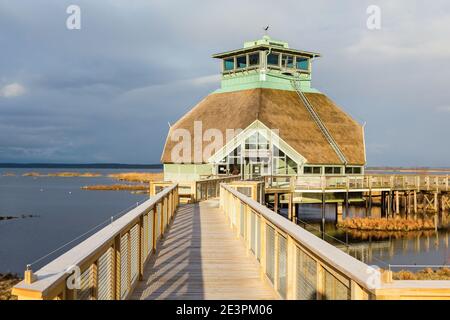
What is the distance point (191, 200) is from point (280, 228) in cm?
1911

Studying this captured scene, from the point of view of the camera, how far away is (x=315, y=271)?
212 inches

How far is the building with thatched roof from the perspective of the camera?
44500 mm

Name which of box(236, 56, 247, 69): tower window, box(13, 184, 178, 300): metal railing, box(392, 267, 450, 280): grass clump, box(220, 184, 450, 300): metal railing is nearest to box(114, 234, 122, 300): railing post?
box(13, 184, 178, 300): metal railing

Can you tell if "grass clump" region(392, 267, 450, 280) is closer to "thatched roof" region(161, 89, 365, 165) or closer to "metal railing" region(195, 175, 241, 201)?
"metal railing" region(195, 175, 241, 201)

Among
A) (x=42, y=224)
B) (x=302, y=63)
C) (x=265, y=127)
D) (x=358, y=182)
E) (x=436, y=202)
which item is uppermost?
(x=302, y=63)

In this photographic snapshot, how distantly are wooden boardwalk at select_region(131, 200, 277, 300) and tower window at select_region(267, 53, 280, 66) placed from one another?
40.4 meters

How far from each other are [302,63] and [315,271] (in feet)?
174

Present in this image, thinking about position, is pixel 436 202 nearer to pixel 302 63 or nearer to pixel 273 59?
pixel 302 63

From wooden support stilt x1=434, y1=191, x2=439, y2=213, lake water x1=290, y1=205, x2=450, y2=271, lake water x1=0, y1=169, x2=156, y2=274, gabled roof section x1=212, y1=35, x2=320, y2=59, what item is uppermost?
gabled roof section x1=212, y1=35, x2=320, y2=59

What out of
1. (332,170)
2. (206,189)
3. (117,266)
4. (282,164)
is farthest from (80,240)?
(117,266)

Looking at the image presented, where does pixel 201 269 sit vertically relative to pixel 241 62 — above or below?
below

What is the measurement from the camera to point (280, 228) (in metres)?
7.04

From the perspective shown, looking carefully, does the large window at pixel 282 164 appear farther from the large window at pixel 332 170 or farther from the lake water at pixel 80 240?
the lake water at pixel 80 240

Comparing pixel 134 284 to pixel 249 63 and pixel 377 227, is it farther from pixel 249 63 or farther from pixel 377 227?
pixel 249 63
